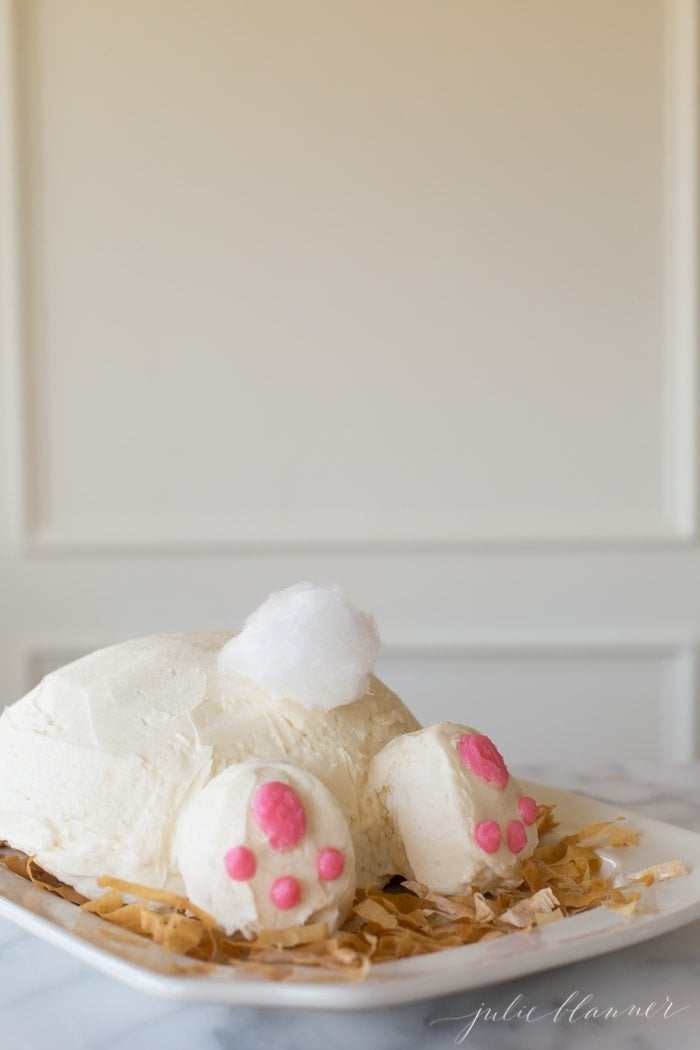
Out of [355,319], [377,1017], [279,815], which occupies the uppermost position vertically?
[355,319]

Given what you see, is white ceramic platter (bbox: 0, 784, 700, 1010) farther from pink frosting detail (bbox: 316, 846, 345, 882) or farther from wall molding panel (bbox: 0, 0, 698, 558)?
wall molding panel (bbox: 0, 0, 698, 558)

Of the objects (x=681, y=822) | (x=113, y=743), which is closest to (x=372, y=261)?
(x=681, y=822)

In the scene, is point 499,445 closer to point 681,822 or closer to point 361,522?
point 361,522

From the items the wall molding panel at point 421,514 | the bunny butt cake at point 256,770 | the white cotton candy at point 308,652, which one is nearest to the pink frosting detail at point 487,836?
the bunny butt cake at point 256,770

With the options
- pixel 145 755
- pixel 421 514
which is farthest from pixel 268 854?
pixel 421 514

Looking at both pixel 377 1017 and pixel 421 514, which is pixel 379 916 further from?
pixel 421 514
